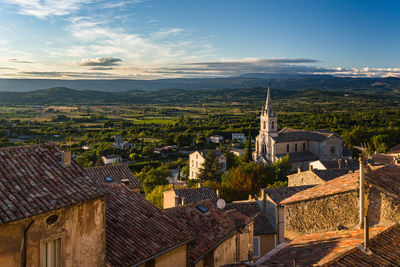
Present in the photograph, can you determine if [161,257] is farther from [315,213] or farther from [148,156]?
[148,156]

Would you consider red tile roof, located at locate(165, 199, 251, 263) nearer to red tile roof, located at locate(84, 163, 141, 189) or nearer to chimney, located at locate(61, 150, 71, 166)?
chimney, located at locate(61, 150, 71, 166)

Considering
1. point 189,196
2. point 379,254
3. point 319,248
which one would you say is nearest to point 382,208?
point 319,248

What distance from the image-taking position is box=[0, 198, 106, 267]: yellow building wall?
704 cm

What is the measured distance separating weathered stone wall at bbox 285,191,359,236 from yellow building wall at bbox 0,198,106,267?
22.9ft

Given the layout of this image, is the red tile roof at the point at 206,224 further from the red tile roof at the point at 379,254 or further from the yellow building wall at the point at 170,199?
the yellow building wall at the point at 170,199

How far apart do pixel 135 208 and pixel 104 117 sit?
162345 millimetres

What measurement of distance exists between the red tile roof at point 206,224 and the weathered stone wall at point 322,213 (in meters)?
2.24

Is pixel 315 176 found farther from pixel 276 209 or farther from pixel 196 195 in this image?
pixel 196 195

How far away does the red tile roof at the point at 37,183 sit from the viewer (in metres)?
7.27

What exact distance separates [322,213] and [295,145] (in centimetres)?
6182

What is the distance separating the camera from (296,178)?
108ft

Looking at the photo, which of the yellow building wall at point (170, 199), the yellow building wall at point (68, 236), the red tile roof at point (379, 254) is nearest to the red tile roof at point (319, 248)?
the red tile roof at point (379, 254)

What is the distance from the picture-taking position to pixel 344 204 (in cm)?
1121

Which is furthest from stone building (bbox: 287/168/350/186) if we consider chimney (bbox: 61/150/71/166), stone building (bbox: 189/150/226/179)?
stone building (bbox: 189/150/226/179)
